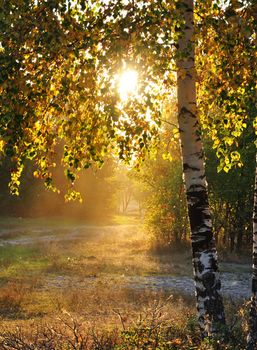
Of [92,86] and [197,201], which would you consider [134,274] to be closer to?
[197,201]

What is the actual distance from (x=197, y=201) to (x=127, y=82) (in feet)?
8.77

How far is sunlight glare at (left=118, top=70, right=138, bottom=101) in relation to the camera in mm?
6871

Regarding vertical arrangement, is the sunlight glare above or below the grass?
above

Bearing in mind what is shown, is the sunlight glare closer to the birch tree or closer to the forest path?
the birch tree

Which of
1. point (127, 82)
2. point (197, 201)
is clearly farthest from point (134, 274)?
point (127, 82)

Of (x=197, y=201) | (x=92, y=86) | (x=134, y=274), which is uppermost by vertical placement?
(x=92, y=86)

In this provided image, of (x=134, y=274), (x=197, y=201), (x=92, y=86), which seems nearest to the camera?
(x=92, y=86)

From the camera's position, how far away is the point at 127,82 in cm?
711

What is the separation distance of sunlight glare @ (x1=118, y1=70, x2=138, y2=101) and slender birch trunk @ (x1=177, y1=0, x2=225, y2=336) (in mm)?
1476

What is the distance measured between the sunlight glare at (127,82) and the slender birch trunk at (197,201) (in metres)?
1.48

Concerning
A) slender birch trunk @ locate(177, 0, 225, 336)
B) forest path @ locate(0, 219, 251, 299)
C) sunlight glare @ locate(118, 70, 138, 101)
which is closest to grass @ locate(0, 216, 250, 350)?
forest path @ locate(0, 219, 251, 299)

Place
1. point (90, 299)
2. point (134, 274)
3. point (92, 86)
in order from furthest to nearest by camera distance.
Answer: point (134, 274)
point (90, 299)
point (92, 86)

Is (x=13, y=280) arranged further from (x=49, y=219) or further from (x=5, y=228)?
(x=49, y=219)

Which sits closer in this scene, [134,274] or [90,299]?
[90,299]
